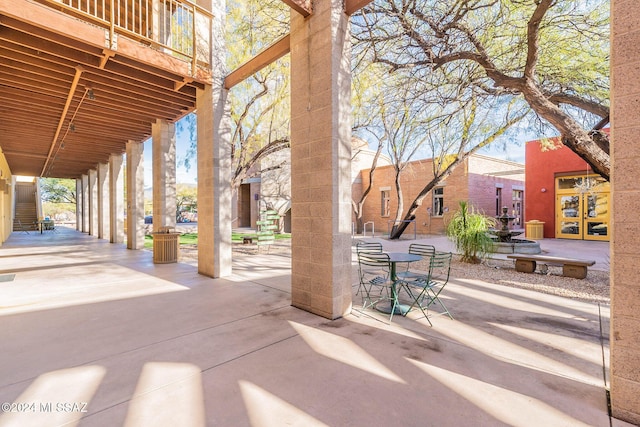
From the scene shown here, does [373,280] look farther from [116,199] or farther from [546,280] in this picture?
[116,199]

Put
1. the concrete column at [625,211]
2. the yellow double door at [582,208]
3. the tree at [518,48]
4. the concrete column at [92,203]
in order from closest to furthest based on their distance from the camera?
the concrete column at [625,211] → the tree at [518,48] → the yellow double door at [582,208] → the concrete column at [92,203]

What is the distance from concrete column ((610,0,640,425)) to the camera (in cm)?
185

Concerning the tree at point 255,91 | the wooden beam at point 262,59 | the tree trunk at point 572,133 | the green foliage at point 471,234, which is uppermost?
the tree at point 255,91

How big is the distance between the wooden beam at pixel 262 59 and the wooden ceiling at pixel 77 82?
0.56 meters

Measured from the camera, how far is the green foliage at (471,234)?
23.8ft

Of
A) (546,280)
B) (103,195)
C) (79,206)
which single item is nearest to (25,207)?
(79,206)

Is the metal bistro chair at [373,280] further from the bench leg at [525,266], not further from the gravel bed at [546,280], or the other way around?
the bench leg at [525,266]

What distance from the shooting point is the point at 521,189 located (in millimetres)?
20203

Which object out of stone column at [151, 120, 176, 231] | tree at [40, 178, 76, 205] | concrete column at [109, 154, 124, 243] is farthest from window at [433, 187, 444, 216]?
tree at [40, 178, 76, 205]

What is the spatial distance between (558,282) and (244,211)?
67.6 ft

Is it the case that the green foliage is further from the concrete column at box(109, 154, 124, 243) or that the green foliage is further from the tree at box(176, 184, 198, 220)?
the tree at box(176, 184, 198, 220)

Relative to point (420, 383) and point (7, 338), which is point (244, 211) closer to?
point (7, 338)

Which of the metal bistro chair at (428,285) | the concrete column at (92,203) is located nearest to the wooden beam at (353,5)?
the metal bistro chair at (428,285)

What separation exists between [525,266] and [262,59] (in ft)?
22.2
